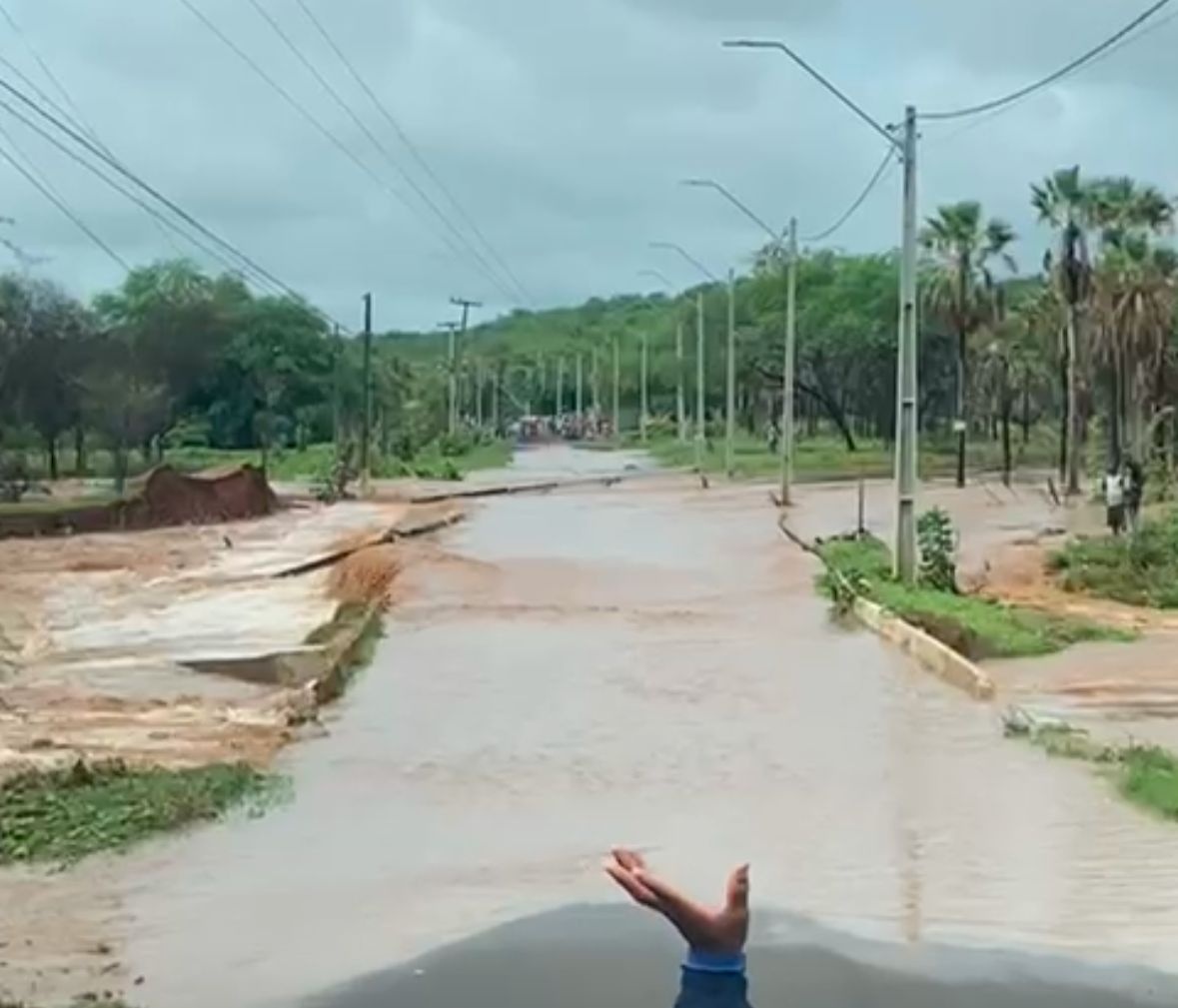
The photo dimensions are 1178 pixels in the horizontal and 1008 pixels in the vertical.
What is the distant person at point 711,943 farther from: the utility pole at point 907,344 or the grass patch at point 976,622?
the utility pole at point 907,344

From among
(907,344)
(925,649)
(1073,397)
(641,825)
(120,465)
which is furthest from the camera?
(120,465)

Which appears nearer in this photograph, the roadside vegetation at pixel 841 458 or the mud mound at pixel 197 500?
the mud mound at pixel 197 500

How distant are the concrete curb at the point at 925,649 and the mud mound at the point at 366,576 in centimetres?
740

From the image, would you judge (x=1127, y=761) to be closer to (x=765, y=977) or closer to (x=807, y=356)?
(x=765, y=977)

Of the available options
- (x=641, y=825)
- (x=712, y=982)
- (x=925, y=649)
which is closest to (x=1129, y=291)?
(x=925, y=649)

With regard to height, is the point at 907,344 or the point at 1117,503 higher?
the point at 907,344

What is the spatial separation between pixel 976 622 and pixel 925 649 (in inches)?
110

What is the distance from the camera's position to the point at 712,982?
553 cm

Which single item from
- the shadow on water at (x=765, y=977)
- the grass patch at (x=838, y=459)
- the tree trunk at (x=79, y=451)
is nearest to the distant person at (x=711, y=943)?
the shadow on water at (x=765, y=977)

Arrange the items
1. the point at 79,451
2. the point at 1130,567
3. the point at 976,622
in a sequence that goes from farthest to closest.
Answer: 1. the point at 79,451
2. the point at 1130,567
3. the point at 976,622

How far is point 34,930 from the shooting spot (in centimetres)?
1311

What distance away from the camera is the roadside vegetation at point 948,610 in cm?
2934

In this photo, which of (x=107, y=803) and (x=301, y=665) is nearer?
(x=107, y=803)

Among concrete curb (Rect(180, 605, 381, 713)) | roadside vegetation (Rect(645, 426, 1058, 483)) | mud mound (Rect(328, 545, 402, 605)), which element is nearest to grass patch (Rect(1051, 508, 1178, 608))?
mud mound (Rect(328, 545, 402, 605))
